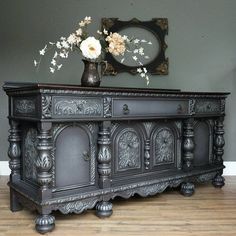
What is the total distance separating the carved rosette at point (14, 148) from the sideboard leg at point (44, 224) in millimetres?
511

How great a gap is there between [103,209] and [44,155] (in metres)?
0.61

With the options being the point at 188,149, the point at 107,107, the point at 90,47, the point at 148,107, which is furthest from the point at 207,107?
the point at 90,47

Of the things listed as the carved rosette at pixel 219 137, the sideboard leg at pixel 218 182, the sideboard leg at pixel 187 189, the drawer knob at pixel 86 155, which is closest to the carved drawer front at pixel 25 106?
the drawer knob at pixel 86 155

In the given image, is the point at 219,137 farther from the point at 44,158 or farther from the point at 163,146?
the point at 44,158

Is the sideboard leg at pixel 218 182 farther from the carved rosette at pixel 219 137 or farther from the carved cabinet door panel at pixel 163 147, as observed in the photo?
the carved cabinet door panel at pixel 163 147

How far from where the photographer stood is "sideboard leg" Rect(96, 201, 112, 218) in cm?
199

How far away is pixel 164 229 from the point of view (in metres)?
1.83

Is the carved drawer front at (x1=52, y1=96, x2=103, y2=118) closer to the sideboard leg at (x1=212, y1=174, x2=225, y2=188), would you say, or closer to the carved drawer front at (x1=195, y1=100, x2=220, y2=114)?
the carved drawer front at (x1=195, y1=100, x2=220, y2=114)

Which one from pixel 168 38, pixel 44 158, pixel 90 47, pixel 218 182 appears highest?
pixel 168 38

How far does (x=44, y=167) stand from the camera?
1.74 m

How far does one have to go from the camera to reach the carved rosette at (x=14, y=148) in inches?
82.3

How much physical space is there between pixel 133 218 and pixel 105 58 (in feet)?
5.52

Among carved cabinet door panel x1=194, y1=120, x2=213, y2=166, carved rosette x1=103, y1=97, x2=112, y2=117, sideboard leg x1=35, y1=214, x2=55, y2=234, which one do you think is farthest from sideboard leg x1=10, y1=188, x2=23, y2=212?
carved cabinet door panel x1=194, y1=120, x2=213, y2=166

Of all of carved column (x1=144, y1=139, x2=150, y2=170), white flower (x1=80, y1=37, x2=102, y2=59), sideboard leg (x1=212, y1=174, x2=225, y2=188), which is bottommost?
sideboard leg (x1=212, y1=174, x2=225, y2=188)
